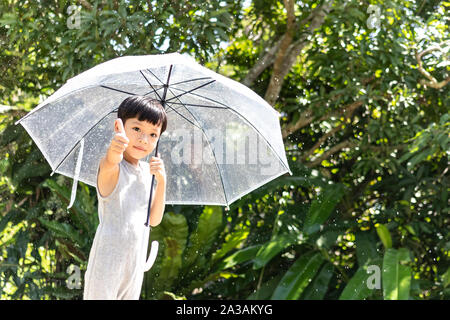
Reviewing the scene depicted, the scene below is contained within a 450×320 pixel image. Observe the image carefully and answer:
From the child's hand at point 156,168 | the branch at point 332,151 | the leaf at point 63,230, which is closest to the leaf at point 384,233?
the branch at point 332,151

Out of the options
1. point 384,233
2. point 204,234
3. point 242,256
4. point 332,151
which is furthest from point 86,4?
point 384,233

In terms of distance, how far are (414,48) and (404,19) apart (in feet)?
0.89

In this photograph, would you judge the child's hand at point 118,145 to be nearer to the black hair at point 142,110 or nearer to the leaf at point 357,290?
the black hair at point 142,110

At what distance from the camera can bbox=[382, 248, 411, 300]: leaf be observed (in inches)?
178

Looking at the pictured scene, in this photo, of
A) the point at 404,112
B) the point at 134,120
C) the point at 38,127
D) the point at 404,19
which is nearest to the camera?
the point at 134,120

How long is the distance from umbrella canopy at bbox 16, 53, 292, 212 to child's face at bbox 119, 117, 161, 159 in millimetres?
211

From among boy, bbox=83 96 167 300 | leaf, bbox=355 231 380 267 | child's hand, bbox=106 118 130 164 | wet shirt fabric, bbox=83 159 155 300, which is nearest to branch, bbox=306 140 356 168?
leaf, bbox=355 231 380 267

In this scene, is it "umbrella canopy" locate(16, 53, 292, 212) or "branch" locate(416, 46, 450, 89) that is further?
"branch" locate(416, 46, 450, 89)

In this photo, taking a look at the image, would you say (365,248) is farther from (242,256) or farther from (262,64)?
(262,64)

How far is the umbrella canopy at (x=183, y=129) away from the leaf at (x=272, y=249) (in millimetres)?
2127

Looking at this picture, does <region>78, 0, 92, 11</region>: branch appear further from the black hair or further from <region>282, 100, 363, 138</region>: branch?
the black hair

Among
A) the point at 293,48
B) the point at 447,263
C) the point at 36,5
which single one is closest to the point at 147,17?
the point at 36,5

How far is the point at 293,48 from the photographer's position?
232 inches

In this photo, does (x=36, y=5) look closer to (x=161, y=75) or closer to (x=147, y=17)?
(x=147, y=17)
